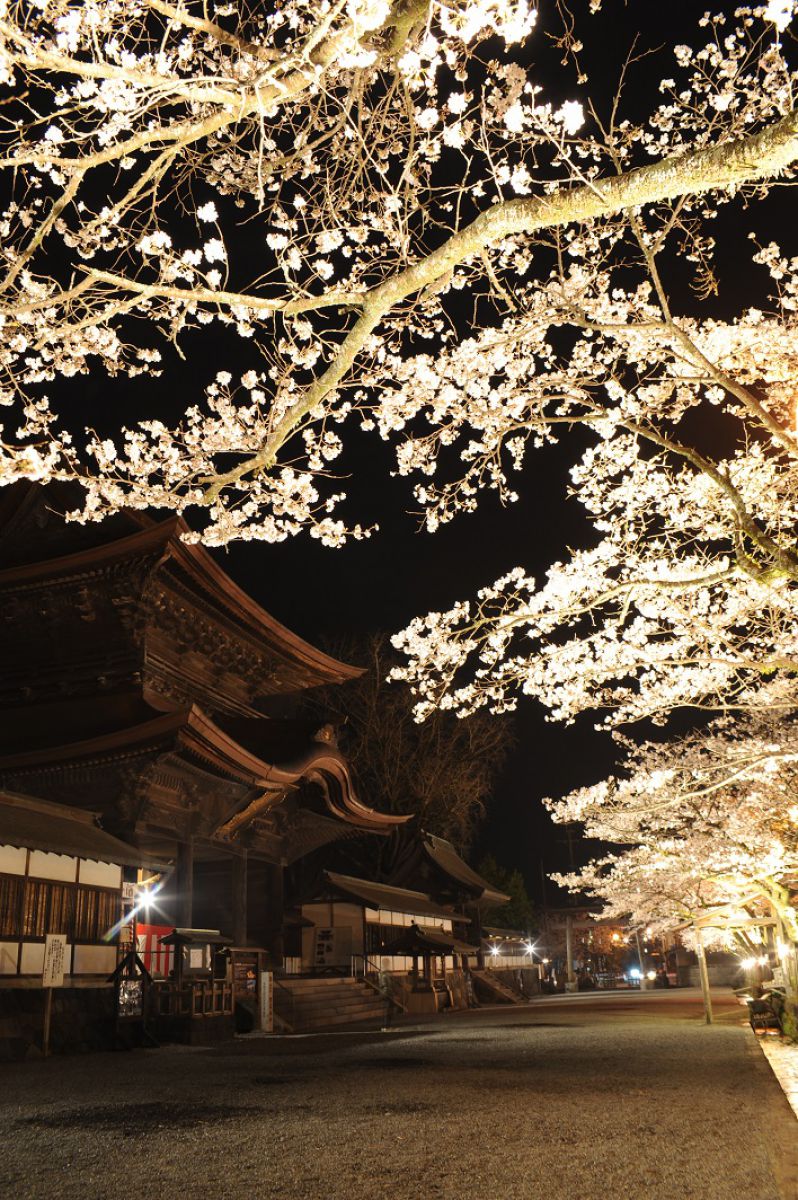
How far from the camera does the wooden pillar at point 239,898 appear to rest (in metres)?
17.3

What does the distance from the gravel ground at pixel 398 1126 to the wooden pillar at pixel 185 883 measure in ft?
10.9

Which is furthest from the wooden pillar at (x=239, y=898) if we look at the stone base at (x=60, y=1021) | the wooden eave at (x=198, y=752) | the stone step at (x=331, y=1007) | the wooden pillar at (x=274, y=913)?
the stone base at (x=60, y=1021)

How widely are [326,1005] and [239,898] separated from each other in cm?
359

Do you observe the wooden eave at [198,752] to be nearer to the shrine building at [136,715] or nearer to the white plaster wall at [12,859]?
the shrine building at [136,715]

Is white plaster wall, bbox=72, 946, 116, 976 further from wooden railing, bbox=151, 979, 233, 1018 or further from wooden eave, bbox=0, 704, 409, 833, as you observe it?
wooden eave, bbox=0, 704, 409, 833

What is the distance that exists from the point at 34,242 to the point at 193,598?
441 inches

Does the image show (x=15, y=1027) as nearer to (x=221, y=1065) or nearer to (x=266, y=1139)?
(x=221, y=1065)

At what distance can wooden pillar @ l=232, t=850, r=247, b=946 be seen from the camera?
17.3 meters

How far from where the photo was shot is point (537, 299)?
7.63 meters

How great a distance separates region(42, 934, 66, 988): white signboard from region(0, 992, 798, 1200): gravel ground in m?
0.96

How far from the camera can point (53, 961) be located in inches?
457

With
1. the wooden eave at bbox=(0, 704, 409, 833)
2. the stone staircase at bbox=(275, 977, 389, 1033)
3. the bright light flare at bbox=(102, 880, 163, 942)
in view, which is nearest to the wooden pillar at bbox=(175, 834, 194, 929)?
the bright light flare at bbox=(102, 880, 163, 942)

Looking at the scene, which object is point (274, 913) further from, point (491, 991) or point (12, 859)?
point (491, 991)

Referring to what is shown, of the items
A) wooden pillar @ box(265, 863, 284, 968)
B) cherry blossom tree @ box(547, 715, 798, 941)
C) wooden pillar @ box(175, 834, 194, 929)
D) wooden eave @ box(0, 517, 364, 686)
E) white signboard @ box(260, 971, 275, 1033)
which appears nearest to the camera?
cherry blossom tree @ box(547, 715, 798, 941)
